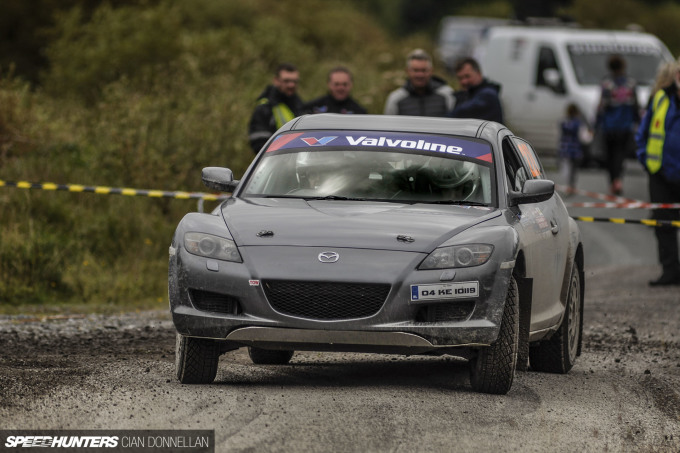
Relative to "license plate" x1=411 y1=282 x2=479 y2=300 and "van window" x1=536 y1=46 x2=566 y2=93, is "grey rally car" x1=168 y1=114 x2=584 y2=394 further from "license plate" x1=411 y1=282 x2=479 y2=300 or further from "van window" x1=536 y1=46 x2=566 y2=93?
"van window" x1=536 y1=46 x2=566 y2=93

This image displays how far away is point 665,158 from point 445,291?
323 inches

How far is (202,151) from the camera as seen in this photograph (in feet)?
59.7

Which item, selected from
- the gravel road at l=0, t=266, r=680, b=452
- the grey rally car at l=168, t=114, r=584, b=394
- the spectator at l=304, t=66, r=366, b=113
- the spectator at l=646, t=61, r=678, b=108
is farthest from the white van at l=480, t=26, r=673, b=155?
the grey rally car at l=168, t=114, r=584, b=394

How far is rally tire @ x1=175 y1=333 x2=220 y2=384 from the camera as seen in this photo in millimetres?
8250

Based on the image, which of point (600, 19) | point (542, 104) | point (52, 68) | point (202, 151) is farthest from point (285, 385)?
point (600, 19)

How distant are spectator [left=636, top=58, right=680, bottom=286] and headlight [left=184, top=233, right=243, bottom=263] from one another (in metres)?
8.22

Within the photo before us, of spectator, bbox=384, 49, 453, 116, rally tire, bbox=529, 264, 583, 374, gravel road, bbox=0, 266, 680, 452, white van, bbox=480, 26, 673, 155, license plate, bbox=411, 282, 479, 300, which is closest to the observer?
gravel road, bbox=0, 266, 680, 452

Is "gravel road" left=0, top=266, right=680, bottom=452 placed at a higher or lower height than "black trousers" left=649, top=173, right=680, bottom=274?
higher

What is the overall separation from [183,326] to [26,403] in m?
1.01

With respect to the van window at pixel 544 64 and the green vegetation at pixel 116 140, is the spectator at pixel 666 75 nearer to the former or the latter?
the green vegetation at pixel 116 140

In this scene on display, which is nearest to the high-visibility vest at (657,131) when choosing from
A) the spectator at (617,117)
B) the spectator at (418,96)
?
the spectator at (418,96)

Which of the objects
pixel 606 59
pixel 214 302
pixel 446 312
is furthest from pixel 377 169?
pixel 606 59

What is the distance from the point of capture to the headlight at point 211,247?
8.02 metres

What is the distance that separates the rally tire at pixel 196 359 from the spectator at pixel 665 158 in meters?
8.25
